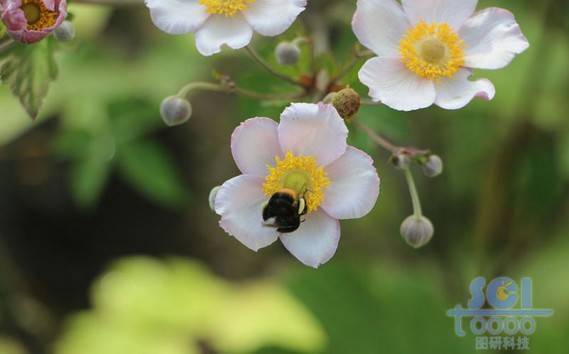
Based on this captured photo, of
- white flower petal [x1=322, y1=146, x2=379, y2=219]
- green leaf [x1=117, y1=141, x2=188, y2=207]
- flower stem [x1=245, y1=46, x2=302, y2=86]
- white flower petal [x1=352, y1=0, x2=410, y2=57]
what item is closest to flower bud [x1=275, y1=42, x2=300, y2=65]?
flower stem [x1=245, y1=46, x2=302, y2=86]

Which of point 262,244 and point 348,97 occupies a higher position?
point 348,97

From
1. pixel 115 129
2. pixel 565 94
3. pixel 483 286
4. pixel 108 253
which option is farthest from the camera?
pixel 108 253

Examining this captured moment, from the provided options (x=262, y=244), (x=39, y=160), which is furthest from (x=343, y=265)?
(x=39, y=160)

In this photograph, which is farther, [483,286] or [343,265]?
[343,265]

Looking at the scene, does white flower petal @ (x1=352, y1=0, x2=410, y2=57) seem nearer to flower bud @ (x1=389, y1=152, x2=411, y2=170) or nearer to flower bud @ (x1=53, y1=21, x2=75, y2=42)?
flower bud @ (x1=389, y1=152, x2=411, y2=170)

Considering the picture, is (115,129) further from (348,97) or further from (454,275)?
(348,97)

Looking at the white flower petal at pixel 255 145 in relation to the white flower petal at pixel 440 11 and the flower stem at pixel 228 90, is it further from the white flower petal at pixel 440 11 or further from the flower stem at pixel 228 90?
the white flower petal at pixel 440 11

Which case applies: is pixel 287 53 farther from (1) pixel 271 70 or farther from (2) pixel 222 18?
(2) pixel 222 18
